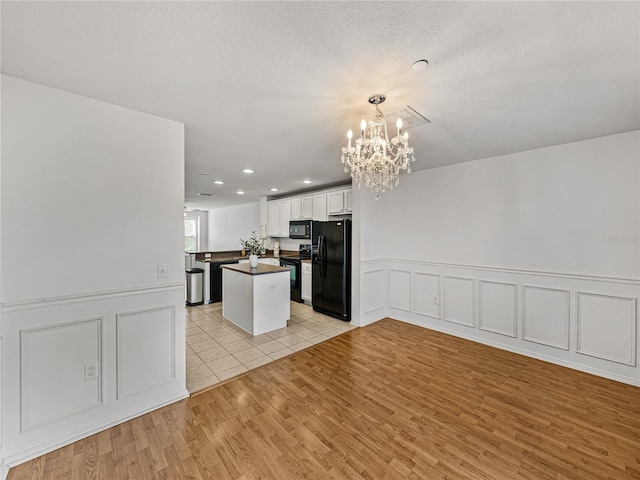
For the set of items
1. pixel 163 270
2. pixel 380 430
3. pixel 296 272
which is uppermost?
pixel 163 270

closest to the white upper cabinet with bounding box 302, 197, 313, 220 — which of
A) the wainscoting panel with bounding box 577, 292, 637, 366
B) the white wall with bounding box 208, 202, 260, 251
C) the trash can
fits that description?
the trash can

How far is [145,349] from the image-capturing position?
2.13 m

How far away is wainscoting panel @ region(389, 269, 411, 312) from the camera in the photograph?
4.28 m

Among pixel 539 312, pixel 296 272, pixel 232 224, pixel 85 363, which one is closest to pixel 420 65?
pixel 85 363

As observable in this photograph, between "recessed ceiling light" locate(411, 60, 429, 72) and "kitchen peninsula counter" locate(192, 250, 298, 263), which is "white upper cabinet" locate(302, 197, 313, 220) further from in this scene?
"recessed ceiling light" locate(411, 60, 429, 72)

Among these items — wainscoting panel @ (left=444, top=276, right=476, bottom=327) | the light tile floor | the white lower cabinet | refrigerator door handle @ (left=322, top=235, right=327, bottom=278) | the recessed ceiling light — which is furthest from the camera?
the white lower cabinet

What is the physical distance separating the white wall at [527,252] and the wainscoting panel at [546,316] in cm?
1

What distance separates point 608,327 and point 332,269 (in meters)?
3.25

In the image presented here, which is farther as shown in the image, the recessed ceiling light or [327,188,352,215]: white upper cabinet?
[327,188,352,215]: white upper cabinet

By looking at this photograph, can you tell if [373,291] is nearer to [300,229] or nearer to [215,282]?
[300,229]

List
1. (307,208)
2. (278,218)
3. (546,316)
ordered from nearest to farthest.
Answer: (546,316) → (307,208) → (278,218)

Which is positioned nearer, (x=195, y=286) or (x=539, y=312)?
(x=539, y=312)

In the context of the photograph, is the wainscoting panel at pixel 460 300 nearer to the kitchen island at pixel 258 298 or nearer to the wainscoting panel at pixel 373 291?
the wainscoting panel at pixel 373 291

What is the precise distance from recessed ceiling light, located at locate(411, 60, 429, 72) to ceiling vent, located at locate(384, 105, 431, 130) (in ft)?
1.59
